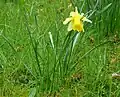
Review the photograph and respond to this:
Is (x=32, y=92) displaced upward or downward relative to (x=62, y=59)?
downward

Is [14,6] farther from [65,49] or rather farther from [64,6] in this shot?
[65,49]

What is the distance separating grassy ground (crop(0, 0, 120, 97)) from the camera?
7.02ft

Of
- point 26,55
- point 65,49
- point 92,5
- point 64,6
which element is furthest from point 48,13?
point 65,49

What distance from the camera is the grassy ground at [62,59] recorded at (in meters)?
2.14

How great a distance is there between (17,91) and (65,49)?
37 centimetres

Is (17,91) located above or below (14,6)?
below

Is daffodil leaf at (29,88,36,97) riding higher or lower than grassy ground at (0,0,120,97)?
lower

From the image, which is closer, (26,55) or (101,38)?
(26,55)

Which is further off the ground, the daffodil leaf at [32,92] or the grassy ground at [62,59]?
the grassy ground at [62,59]

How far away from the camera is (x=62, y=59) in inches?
84.7

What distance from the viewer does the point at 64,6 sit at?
3223 millimetres

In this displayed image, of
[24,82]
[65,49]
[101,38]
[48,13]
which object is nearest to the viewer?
[65,49]

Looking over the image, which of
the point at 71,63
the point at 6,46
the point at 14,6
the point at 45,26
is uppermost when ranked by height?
the point at 14,6

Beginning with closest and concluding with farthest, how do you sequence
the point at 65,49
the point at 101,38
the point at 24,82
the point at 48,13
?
1. the point at 65,49
2. the point at 24,82
3. the point at 101,38
4. the point at 48,13
